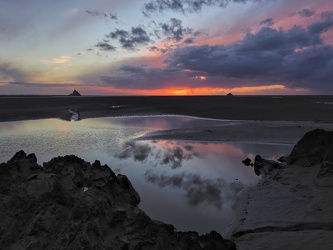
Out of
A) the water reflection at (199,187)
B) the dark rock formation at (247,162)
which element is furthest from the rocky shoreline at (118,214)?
the dark rock formation at (247,162)

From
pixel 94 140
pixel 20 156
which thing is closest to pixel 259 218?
pixel 20 156

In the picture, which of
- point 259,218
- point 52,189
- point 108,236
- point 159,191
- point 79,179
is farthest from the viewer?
point 159,191

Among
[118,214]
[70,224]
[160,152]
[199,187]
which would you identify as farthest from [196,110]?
[70,224]

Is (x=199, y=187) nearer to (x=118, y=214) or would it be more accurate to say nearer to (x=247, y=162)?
(x=247, y=162)

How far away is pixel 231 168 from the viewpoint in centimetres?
1465

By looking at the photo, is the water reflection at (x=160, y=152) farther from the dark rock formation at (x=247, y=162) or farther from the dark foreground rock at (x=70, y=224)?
the dark foreground rock at (x=70, y=224)

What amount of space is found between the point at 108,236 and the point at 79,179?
373cm

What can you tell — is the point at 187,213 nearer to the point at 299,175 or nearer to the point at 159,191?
the point at 159,191

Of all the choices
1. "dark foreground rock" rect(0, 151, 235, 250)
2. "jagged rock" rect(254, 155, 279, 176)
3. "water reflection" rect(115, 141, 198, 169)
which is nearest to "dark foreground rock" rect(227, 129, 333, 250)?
"jagged rock" rect(254, 155, 279, 176)

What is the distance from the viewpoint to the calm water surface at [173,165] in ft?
31.5

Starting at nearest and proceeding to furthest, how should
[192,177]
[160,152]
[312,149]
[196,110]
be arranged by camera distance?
[312,149]
[192,177]
[160,152]
[196,110]

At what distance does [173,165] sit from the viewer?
1508 cm

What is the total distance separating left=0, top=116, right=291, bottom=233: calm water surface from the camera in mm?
9609

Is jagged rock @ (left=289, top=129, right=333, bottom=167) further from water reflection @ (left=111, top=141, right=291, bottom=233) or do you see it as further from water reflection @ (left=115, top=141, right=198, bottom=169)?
water reflection @ (left=115, top=141, right=198, bottom=169)
